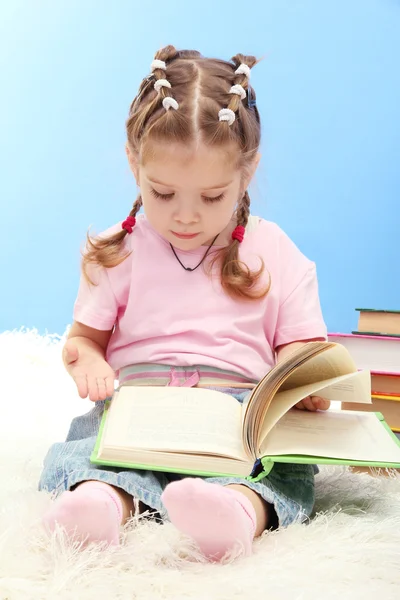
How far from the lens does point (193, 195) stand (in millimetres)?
1212

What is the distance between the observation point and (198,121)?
1.22m

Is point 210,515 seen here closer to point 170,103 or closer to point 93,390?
point 93,390

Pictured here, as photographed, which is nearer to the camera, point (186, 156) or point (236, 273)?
point (186, 156)

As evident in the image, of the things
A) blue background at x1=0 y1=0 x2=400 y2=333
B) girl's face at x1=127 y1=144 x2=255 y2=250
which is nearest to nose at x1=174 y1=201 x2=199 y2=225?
girl's face at x1=127 y1=144 x2=255 y2=250

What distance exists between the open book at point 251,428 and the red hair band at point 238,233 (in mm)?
331

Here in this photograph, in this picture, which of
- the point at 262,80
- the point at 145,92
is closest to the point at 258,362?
the point at 145,92

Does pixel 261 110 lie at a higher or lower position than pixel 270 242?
higher

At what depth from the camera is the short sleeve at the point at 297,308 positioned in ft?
4.50

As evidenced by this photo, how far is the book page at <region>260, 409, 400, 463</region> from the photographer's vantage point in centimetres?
100

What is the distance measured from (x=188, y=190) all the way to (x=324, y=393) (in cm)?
36

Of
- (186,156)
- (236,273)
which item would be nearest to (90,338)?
(236,273)

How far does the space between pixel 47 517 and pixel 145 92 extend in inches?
28.5

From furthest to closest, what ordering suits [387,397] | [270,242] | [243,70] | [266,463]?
[387,397] → [270,242] → [243,70] → [266,463]

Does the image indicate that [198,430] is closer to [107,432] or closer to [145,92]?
[107,432]
